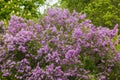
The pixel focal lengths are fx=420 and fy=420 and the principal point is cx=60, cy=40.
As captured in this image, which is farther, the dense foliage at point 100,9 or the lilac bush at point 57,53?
the dense foliage at point 100,9

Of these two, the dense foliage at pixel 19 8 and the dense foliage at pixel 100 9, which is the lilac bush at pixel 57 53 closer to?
the dense foliage at pixel 19 8

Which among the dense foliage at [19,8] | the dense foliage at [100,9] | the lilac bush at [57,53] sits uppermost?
the lilac bush at [57,53]

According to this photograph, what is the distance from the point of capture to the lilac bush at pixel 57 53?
10.0 meters

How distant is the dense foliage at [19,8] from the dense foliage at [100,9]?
13.5 meters

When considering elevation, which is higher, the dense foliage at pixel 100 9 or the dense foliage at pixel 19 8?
the dense foliage at pixel 19 8

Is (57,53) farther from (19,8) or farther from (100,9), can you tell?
A: (100,9)

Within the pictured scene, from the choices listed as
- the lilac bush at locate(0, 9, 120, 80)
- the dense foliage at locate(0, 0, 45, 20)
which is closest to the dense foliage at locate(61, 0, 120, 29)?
the dense foliage at locate(0, 0, 45, 20)

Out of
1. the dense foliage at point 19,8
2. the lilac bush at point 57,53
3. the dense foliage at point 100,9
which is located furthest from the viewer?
the dense foliage at point 100,9

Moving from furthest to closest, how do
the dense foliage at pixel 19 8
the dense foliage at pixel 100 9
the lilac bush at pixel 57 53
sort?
the dense foliage at pixel 100 9 → the dense foliage at pixel 19 8 → the lilac bush at pixel 57 53

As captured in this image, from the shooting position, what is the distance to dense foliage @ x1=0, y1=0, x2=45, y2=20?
65.1ft

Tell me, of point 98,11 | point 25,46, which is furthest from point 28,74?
point 98,11

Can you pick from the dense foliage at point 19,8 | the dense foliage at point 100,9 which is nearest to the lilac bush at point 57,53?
the dense foliage at point 19,8

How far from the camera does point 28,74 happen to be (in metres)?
9.98

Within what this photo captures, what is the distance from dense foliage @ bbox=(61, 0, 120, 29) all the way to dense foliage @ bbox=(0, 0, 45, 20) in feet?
44.4
